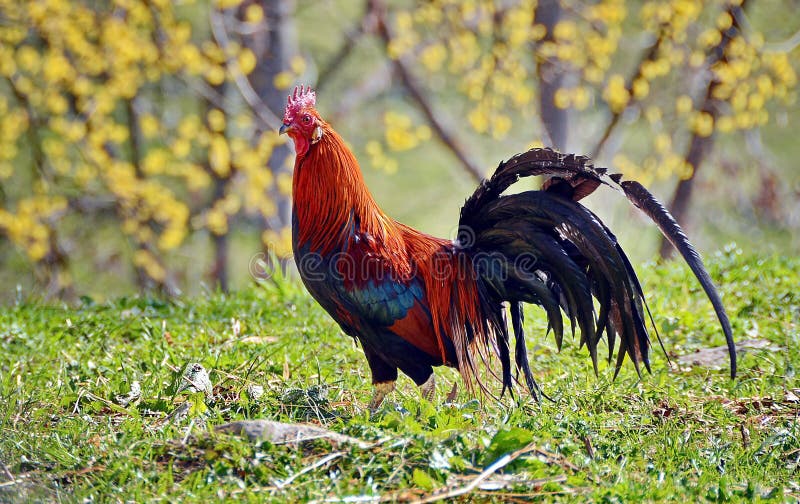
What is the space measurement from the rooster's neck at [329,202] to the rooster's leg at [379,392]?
2.33 feet

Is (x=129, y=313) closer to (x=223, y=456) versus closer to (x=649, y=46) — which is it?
(x=223, y=456)

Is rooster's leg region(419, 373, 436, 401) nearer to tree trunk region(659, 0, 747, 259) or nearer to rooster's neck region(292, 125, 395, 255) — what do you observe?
rooster's neck region(292, 125, 395, 255)

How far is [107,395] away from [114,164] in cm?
678

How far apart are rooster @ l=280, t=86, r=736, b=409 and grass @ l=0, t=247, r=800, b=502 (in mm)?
335

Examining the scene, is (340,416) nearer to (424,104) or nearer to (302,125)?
(302,125)

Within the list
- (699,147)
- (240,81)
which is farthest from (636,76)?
(240,81)

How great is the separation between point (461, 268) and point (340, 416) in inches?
A: 36.5

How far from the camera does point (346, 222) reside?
3963mm

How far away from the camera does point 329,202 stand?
397 cm

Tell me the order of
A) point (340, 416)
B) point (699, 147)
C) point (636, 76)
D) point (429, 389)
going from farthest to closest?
point (699, 147)
point (636, 76)
point (429, 389)
point (340, 416)

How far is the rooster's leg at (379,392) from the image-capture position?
13.4 feet

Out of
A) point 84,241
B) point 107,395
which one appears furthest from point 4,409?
point 84,241

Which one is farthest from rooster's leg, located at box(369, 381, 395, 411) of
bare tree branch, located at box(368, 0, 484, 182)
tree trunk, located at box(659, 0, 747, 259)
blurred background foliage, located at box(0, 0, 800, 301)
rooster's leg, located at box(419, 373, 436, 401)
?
bare tree branch, located at box(368, 0, 484, 182)

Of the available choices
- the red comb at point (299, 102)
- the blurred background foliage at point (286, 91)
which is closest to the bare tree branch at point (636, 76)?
the blurred background foliage at point (286, 91)
